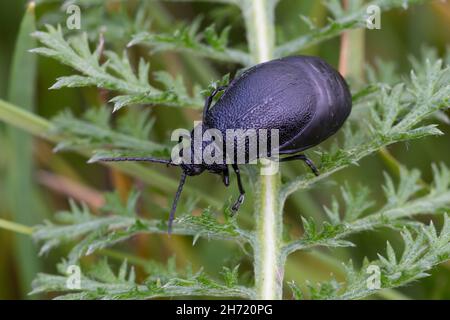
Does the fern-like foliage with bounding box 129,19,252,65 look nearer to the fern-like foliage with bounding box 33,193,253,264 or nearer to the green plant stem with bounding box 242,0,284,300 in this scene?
the green plant stem with bounding box 242,0,284,300

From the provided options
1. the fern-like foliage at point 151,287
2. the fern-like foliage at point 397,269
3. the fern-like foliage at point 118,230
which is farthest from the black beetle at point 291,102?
the fern-like foliage at point 397,269

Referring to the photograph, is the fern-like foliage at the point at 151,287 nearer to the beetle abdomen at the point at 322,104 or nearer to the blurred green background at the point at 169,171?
the beetle abdomen at the point at 322,104

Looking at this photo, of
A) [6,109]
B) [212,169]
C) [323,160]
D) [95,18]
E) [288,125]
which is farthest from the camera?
[95,18]

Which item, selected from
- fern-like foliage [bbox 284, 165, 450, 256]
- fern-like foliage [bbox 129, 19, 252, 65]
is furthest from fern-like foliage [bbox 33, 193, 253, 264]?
fern-like foliage [bbox 129, 19, 252, 65]

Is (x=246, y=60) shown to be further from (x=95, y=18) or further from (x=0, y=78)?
(x=0, y=78)

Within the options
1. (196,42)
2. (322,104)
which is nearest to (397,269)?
(322,104)

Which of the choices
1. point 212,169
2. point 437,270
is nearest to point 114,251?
point 212,169

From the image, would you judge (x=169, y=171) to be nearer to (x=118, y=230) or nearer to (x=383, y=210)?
(x=118, y=230)
